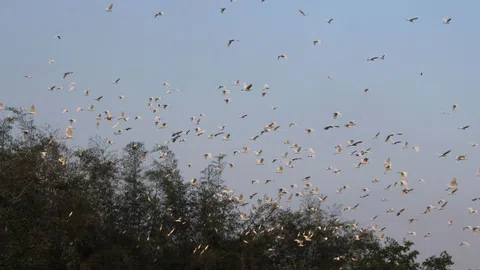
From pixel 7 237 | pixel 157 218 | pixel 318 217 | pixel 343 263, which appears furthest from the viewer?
pixel 318 217

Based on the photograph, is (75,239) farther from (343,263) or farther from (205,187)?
A: (343,263)

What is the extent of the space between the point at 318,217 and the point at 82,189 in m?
22.4

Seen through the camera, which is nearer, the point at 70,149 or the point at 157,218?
the point at 70,149

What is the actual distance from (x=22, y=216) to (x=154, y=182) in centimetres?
2067

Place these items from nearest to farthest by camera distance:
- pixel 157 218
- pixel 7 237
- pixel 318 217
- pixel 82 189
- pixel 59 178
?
pixel 7 237 < pixel 59 178 < pixel 82 189 < pixel 157 218 < pixel 318 217

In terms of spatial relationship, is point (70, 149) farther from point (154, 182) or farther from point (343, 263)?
point (343, 263)

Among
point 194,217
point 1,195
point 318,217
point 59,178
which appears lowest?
point 1,195

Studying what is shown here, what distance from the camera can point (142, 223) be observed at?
44469 mm

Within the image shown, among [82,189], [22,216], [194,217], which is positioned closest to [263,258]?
[194,217]

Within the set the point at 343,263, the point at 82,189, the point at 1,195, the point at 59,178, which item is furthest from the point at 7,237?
the point at 343,263

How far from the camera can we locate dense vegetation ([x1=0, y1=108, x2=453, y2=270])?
28.3 metres

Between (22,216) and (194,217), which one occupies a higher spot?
(194,217)

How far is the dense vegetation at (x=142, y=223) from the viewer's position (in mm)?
28281

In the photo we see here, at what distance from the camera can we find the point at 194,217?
4516 cm
